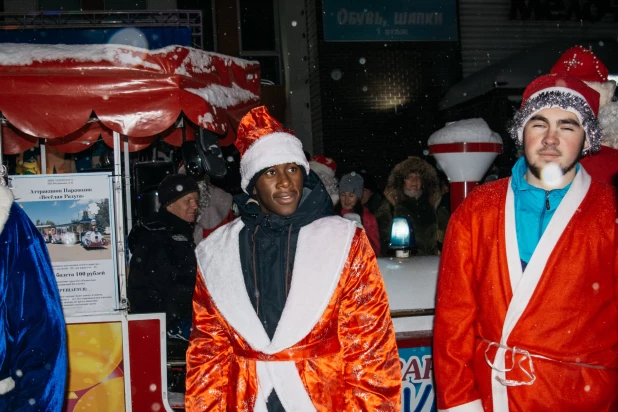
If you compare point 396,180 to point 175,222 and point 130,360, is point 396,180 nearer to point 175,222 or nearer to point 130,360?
point 175,222

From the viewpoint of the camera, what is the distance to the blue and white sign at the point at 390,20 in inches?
498

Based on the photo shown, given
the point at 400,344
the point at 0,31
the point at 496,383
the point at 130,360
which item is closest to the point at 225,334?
the point at 496,383

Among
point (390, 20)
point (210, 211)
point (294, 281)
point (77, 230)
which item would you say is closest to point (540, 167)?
point (294, 281)

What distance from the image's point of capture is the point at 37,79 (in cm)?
410

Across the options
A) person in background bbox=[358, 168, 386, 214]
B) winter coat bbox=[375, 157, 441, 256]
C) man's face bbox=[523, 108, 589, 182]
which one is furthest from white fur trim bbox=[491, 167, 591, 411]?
person in background bbox=[358, 168, 386, 214]

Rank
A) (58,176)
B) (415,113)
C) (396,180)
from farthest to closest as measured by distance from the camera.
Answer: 1. (415,113)
2. (396,180)
3. (58,176)

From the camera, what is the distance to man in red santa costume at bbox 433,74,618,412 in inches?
90.8

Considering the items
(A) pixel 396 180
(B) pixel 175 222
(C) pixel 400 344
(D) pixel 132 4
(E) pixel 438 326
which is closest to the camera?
(E) pixel 438 326

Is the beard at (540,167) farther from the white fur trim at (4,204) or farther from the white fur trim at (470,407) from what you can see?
the white fur trim at (4,204)

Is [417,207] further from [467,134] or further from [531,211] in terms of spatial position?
[531,211]

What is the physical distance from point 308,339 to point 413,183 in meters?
4.78

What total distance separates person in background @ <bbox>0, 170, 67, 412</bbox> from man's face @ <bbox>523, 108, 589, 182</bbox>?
1.93 m

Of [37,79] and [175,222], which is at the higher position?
[37,79]

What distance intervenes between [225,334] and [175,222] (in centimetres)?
289
